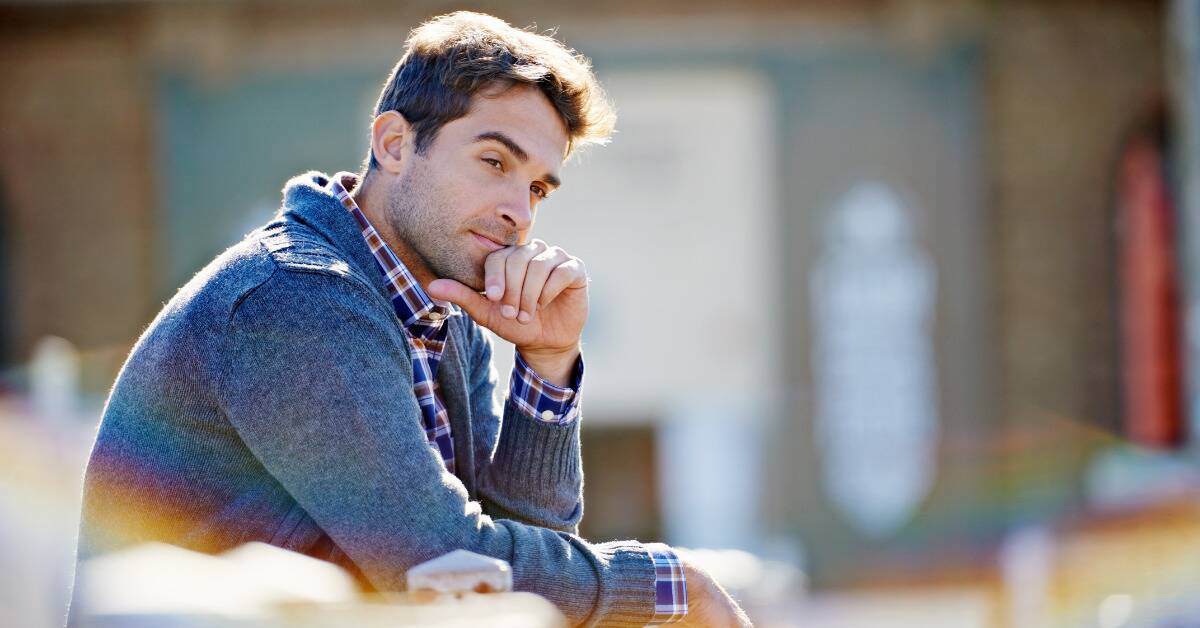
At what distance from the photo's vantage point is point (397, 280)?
7.11 feet

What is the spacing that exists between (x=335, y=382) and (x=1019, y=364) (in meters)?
9.14

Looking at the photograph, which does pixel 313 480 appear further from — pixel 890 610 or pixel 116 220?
pixel 116 220

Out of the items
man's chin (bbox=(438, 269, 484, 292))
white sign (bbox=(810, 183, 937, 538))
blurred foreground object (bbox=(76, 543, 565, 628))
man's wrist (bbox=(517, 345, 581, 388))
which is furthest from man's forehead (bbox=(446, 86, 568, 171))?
white sign (bbox=(810, 183, 937, 538))

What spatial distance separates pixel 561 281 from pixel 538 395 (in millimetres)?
190

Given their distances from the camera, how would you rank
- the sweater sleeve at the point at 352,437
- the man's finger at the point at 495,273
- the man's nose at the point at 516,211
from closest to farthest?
the sweater sleeve at the point at 352,437
the man's finger at the point at 495,273
the man's nose at the point at 516,211

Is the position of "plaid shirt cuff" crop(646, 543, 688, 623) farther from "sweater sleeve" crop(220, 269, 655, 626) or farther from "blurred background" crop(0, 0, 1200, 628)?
"blurred background" crop(0, 0, 1200, 628)

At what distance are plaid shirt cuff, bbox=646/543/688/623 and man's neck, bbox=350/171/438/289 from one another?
0.61 metres

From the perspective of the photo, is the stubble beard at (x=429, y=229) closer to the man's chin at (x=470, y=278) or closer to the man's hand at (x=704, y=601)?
the man's chin at (x=470, y=278)

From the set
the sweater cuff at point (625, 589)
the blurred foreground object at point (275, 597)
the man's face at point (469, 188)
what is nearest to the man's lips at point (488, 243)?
the man's face at point (469, 188)

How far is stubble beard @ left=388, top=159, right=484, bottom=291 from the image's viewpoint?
7.54 feet

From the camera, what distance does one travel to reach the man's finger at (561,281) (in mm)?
2254

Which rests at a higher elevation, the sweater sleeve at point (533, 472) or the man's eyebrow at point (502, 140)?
the man's eyebrow at point (502, 140)

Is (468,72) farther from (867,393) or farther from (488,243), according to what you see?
(867,393)

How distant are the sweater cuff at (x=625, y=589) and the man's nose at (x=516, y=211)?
0.61 meters
